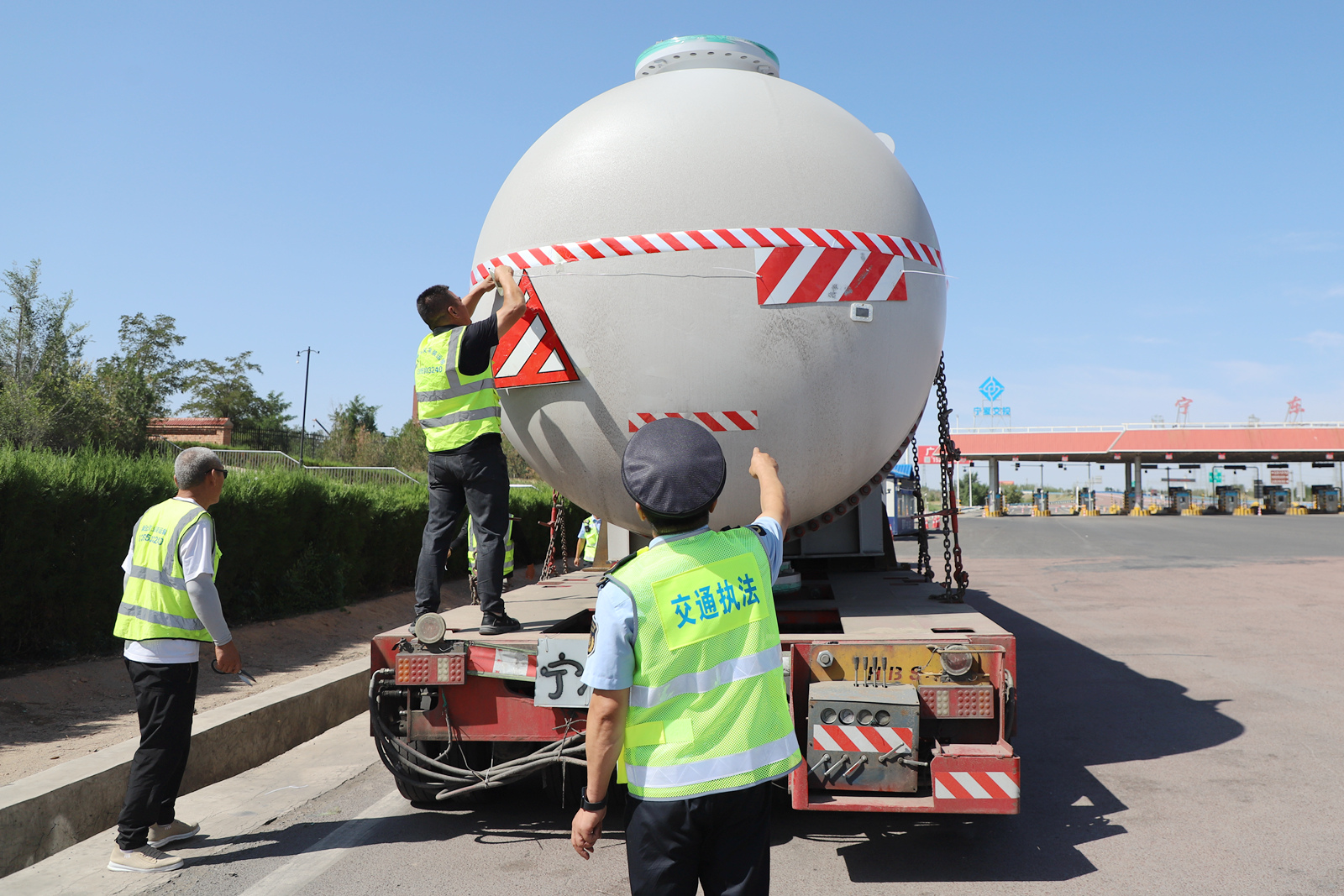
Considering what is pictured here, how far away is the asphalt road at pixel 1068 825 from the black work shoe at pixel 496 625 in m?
0.91

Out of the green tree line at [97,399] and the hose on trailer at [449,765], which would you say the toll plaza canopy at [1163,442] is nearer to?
the green tree line at [97,399]

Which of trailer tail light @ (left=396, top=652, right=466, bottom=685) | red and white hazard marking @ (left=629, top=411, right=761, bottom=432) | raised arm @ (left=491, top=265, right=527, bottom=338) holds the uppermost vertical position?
raised arm @ (left=491, top=265, right=527, bottom=338)

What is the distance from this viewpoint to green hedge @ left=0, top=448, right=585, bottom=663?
673cm

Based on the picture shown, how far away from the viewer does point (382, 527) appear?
1244 cm

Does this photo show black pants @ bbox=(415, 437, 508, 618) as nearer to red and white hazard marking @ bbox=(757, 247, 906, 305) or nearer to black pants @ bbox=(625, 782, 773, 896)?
red and white hazard marking @ bbox=(757, 247, 906, 305)

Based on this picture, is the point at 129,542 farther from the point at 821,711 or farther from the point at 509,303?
the point at 821,711

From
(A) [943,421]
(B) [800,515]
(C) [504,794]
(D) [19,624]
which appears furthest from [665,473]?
(D) [19,624]

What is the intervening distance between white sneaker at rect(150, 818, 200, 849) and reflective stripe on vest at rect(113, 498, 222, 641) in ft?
2.58

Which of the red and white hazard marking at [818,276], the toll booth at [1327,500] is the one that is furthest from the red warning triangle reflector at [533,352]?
the toll booth at [1327,500]

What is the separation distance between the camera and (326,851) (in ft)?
12.8

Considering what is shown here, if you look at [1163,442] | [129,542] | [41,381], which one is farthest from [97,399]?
[1163,442]

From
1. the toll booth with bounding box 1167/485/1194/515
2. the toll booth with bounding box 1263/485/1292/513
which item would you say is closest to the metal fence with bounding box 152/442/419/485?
the toll booth with bounding box 1167/485/1194/515

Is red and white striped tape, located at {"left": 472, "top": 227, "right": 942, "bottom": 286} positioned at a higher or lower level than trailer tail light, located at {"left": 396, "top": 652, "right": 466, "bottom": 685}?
higher

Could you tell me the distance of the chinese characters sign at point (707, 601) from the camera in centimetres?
207
